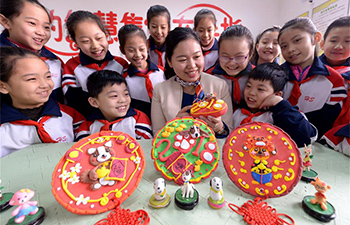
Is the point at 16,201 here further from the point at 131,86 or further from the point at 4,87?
the point at 131,86

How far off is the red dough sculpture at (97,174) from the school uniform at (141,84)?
0.83 metres

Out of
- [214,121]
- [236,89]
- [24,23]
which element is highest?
[24,23]

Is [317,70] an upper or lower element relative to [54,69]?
lower

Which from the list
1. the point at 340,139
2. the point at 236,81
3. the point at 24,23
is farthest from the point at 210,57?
the point at 24,23

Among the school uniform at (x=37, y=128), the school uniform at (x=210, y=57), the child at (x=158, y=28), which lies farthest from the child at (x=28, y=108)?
the school uniform at (x=210, y=57)

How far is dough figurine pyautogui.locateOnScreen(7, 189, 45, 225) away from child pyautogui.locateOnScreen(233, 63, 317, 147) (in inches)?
49.1

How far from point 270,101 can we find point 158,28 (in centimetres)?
135

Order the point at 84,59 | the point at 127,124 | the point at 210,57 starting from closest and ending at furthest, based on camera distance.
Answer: the point at 127,124, the point at 84,59, the point at 210,57

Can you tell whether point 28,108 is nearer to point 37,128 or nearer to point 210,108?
point 37,128

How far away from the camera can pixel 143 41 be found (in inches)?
58.1

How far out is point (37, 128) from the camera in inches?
49.4

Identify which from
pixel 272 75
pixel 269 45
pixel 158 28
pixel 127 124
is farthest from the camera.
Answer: pixel 158 28

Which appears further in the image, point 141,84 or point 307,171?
point 141,84

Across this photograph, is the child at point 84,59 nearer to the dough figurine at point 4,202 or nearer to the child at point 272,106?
the dough figurine at point 4,202
